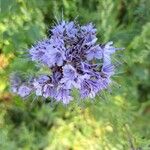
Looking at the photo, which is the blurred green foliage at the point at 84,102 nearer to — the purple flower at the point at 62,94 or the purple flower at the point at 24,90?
the purple flower at the point at 24,90

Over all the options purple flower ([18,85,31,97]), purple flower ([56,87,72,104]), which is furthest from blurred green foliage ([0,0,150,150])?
purple flower ([56,87,72,104])

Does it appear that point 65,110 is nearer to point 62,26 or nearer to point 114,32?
point 114,32

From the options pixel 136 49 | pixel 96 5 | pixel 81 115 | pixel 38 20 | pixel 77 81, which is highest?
pixel 96 5

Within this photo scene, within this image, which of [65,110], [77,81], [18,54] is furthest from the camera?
[65,110]

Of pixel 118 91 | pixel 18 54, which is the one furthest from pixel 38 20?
pixel 118 91

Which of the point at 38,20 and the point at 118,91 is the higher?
the point at 38,20

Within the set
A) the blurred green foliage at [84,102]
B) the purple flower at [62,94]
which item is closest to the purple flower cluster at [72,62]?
the purple flower at [62,94]
